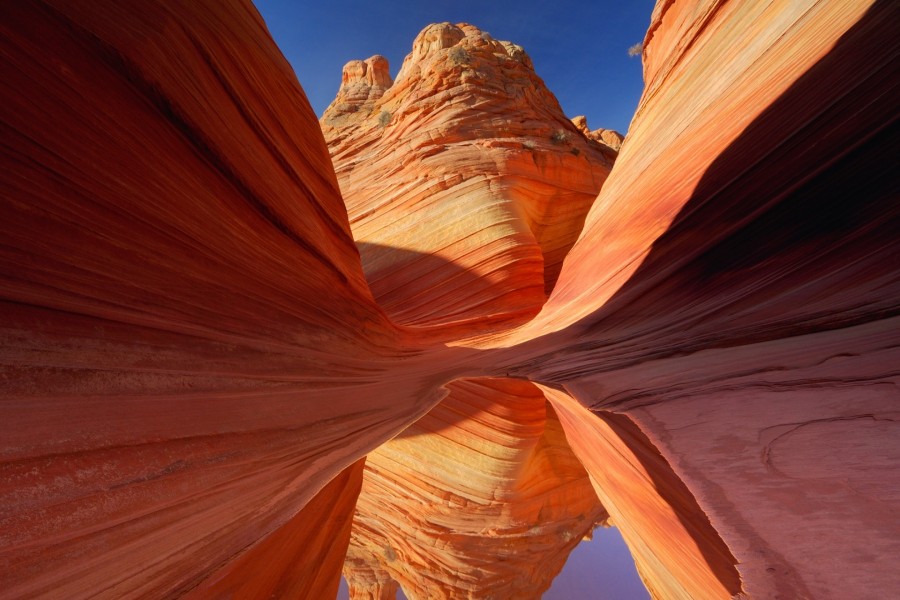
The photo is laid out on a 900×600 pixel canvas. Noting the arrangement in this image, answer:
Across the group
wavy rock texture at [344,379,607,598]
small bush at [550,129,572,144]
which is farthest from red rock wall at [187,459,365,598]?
small bush at [550,129,572,144]

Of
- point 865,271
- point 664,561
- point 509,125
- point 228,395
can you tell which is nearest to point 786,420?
point 664,561

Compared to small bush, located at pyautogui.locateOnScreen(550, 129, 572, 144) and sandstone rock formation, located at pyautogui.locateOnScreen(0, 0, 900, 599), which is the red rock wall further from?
small bush, located at pyautogui.locateOnScreen(550, 129, 572, 144)

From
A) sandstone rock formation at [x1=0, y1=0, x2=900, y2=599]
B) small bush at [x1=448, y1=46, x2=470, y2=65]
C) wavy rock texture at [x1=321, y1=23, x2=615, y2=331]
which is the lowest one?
sandstone rock formation at [x1=0, y1=0, x2=900, y2=599]

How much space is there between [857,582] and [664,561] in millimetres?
1677

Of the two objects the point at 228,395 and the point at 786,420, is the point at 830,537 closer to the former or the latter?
the point at 786,420

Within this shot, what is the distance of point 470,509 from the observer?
A: 4.39 meters

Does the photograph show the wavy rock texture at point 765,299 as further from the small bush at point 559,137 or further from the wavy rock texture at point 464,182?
the small bush at point 559,137

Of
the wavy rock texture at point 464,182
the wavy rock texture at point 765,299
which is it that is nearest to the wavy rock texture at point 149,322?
the wavy rock texture at point 765,299

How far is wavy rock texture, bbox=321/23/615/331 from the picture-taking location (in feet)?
27.2

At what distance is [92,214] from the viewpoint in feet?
7.55

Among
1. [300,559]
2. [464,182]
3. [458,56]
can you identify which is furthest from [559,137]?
[300,559]

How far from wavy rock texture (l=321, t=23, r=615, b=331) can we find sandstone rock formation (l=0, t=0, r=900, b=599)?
2.62 meters

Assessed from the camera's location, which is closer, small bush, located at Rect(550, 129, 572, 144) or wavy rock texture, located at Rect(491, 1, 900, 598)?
wavy rock texture, located at Rect(491, 1, 900, 598)

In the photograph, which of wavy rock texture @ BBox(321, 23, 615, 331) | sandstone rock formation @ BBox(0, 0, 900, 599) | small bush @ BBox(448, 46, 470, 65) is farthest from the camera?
small bush @ BBox(448, 46, 470, 65)
